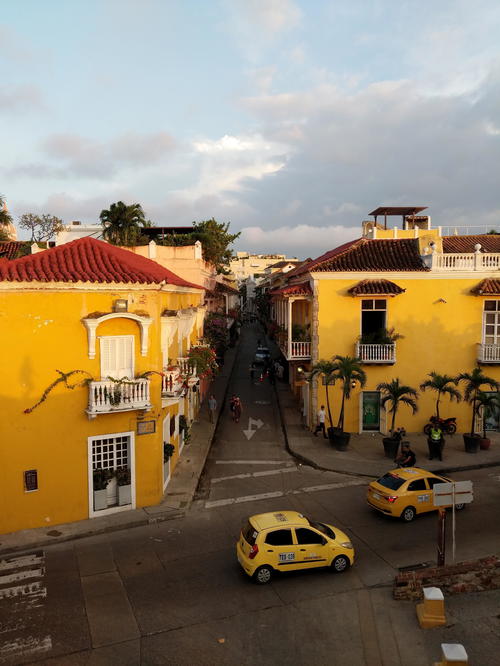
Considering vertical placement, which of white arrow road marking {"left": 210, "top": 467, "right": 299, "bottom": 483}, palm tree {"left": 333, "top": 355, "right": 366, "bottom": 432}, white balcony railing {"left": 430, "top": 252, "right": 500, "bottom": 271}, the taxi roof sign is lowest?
white arrow road marking {"left": 210, "top": 467, "right": 299, "bottom": 483}

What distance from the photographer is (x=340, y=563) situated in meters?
12.0

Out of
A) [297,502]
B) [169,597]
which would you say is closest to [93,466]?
[169,597]

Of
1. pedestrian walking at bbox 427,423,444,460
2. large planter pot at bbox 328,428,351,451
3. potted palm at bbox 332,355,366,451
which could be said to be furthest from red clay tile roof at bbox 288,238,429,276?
pedestrian walking at bbox 427,423,444,460

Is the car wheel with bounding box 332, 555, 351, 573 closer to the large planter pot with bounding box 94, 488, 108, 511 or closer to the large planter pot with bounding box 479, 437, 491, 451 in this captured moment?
the large planter pot with bounding box 94, 488, 108, 511

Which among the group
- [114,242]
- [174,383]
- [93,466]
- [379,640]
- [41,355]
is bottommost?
[379,640]

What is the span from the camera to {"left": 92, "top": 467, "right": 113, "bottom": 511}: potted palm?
49.6 ft

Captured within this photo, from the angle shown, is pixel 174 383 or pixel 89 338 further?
pixel 174 383

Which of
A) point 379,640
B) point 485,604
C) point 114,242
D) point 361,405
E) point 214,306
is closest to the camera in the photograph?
point 379,640

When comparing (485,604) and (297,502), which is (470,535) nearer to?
(485,604)

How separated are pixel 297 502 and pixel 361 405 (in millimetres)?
8455

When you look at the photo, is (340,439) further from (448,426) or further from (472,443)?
(448,426)

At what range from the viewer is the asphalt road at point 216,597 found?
30.6 feet

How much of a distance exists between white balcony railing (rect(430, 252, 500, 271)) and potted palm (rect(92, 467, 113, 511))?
1696cm

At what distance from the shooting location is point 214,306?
134 ft
